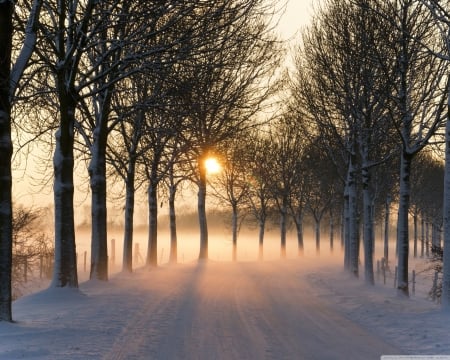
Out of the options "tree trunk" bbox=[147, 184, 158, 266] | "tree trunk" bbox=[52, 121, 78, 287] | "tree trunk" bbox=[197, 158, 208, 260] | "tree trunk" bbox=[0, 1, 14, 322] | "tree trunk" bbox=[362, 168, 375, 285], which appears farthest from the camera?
"tree trunk" bbox=[197, 158, 208, 260]

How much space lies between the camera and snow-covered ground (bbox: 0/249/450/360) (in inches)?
309

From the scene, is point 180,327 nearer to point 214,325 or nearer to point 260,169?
point 214,325

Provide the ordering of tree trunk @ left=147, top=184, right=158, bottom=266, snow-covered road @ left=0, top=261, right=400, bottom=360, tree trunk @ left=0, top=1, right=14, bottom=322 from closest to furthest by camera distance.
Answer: snow-covered road @ left=0, top=261, right=400, bottom=360
tree trunk @ left=0, top=1, right=14, bottom=322
tree trunk @ left=147, top=184, right=158, bottom=266

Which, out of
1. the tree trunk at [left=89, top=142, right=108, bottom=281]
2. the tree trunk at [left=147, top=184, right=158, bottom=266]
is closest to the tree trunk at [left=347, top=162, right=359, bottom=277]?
the tree trunk at [left=147, top=184, right=158, bottom=266]

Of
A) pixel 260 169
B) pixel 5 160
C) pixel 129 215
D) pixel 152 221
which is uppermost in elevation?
pixel 5 160

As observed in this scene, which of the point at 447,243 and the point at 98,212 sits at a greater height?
the point at 98,212

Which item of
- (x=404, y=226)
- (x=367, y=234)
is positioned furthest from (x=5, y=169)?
(x=367, y=234)

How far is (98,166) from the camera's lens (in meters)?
17.5

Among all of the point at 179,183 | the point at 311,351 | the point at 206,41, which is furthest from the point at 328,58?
the point at 311,351

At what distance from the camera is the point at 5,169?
9.37 metres

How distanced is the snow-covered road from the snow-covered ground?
16 millimetres

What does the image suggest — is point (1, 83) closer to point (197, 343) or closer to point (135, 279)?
point (197, 343)

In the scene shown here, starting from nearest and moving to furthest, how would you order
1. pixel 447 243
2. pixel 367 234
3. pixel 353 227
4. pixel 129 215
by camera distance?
pixel 447 243 → pixel 367 234 → pixel 353 227 → pixel 129 215

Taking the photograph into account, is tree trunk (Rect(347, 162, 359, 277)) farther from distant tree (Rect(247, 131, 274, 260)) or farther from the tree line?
distant tree (Rect(247, 131, 274, 260))
